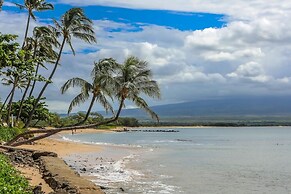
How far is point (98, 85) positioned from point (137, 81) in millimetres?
2184

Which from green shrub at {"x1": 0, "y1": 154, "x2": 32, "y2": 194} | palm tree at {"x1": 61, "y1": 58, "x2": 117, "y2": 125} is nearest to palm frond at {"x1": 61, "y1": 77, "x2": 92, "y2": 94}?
palm tree at {"x1": 61, "y1": 58, "x2": 117, "y2": 125}

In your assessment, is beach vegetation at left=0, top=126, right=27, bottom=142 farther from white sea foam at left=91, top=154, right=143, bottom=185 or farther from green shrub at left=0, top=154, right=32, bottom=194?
green shrub at left=0, top=154, right=32, bottom=194

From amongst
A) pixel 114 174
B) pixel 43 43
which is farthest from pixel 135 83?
pixel 43 43

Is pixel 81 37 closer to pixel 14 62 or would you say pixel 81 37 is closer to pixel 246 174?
pixel 14 62

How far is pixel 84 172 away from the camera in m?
21.8

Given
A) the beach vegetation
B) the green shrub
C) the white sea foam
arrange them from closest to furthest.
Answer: the green shrub
the white sea foam
the beach vegetation

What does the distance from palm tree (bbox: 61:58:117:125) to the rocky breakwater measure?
12.0ft

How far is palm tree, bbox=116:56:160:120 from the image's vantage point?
23.1 metres

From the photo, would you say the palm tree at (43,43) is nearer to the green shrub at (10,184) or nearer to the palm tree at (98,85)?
the palm tree at (98,85)

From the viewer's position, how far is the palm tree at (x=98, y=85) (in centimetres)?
2262

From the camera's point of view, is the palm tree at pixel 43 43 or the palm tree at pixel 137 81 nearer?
the palm tree at pixel 137 81

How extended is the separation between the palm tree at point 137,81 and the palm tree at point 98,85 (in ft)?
1.94

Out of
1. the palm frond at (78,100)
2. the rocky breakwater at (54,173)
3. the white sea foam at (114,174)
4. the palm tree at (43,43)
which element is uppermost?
the palm tree at (43,43)

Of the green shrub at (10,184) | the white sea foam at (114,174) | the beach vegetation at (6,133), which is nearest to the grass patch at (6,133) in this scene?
the beach vegetation at (6,133)
